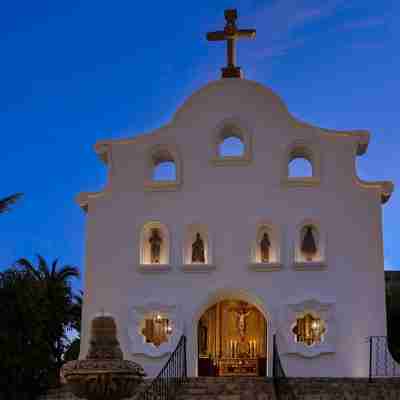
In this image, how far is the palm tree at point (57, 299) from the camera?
33719 mm

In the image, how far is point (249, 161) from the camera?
25641 mm

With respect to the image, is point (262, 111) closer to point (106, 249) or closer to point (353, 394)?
point (106, 249)

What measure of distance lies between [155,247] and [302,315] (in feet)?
15.4

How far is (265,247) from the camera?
25234mm

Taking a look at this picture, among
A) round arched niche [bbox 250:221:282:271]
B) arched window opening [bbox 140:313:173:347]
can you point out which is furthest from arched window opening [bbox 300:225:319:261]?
arched window opening [bbox 140:313:173:347]

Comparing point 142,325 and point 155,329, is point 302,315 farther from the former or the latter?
point 142,325

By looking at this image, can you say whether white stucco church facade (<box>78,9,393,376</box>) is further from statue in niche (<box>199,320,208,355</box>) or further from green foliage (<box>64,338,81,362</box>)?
green foliage (<box>64,338,81,362</box>)

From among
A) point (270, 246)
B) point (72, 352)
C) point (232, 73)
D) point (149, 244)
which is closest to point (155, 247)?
point (149, 244)

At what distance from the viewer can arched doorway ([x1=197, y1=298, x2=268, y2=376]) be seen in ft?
89.4

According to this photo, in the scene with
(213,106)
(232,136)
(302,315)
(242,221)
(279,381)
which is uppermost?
(213,106)

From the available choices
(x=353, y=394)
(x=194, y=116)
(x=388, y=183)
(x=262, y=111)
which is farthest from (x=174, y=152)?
(x=353, y=394)

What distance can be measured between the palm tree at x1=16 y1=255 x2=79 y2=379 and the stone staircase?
39.5 feet

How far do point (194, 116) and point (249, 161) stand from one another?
2.23 m

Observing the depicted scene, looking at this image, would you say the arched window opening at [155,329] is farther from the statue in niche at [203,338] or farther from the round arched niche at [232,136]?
the round arched niche at [232,136]
